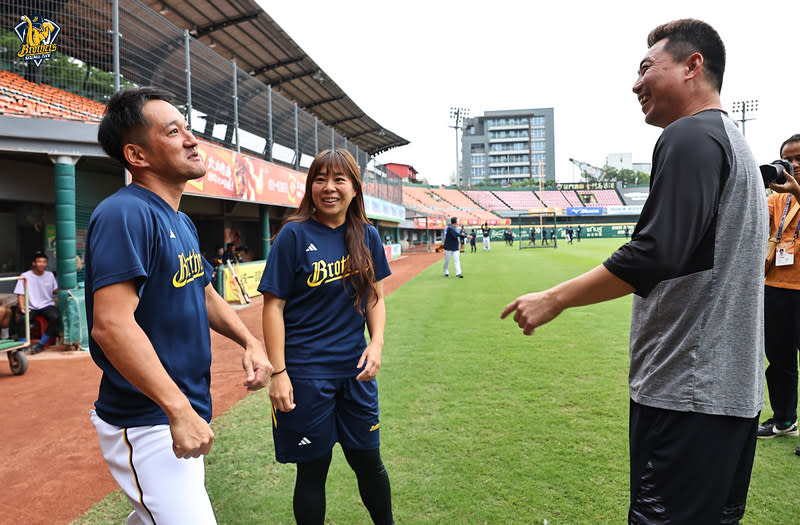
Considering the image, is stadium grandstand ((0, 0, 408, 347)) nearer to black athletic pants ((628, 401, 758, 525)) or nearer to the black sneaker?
black athletic pants ((628, 401, 758, 525))

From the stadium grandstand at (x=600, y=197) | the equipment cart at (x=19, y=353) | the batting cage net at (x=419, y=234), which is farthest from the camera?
the stadium grandstand at (x=600, y=197)

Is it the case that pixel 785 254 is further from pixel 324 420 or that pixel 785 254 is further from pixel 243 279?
pixel 243 279

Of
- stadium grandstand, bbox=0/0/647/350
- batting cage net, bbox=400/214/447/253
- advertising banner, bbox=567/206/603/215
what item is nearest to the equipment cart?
stadium grandstand, bbox=0/0/647/350

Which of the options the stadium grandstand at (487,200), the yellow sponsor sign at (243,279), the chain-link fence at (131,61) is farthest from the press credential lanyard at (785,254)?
the stadium grandstand at (487,200)

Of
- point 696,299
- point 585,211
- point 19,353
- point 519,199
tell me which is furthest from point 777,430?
point 519,199

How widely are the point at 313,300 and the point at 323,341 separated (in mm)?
202

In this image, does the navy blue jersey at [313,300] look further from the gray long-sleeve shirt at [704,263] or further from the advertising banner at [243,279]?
the advertising banner at [243,279]

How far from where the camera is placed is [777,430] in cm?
377

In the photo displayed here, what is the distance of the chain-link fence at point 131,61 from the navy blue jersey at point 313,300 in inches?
285

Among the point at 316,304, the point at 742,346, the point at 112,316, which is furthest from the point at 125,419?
the point at 742,346

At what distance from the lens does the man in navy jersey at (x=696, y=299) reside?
1.37 m

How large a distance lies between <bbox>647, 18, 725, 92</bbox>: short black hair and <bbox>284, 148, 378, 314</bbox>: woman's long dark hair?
4.63 feet

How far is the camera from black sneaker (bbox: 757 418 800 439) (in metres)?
3.77

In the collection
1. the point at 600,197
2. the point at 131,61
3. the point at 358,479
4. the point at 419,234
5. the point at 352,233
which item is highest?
the point at 600,197
